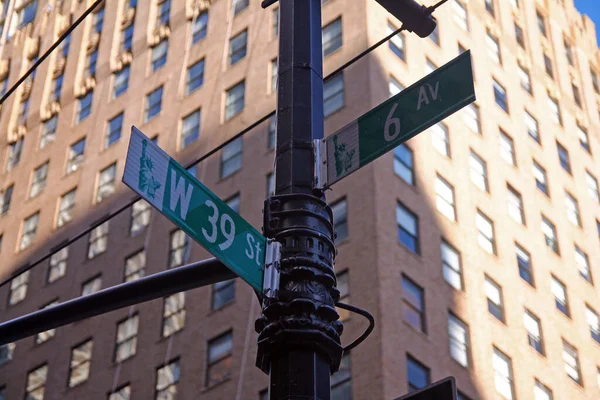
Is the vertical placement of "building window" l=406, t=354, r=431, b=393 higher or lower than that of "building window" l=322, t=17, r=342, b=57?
lower

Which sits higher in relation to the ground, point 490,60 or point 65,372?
point 490,60

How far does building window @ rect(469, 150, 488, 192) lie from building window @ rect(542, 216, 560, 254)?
4.01 meters

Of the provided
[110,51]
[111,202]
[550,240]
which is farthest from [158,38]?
[550,240]

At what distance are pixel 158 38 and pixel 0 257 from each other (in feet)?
41.2

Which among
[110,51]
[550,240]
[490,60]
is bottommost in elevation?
[550,240]

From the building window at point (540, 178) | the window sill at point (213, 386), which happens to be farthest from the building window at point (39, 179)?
the building window at point (540, 178)

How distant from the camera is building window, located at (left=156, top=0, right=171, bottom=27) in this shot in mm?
52281

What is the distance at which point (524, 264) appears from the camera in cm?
4222

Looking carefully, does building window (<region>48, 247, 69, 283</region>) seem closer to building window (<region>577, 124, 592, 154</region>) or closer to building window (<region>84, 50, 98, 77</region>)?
building window (<region>84, 50, 98, 77</region>)

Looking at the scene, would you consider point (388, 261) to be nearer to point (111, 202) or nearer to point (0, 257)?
point (111, 202)

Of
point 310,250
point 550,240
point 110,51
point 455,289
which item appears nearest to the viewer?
point 310,250

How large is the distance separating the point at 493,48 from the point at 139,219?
1773 centimetres

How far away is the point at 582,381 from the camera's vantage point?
1619 inches

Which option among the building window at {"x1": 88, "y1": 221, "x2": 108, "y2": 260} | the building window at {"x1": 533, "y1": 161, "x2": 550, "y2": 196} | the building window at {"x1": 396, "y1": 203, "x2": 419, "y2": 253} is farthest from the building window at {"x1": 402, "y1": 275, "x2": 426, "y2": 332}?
the building window at {"x1": 88, "y1": 221, "x2": 108, "y2": 260}
